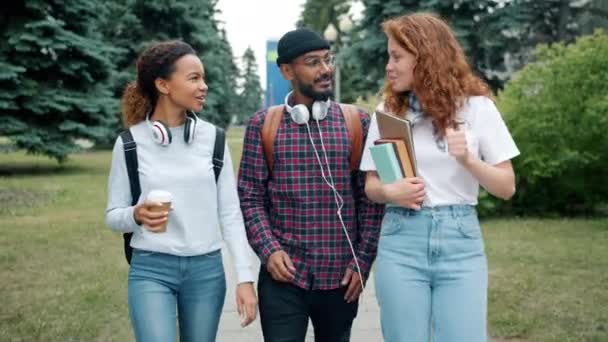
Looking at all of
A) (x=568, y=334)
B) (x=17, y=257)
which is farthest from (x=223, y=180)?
(x=17, y=257)

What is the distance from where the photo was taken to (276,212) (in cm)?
378

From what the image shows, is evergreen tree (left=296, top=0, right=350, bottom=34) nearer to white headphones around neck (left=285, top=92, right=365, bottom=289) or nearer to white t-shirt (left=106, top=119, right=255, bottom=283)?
white headphones around neck (left=285, top=92, right=365, bottom=289)

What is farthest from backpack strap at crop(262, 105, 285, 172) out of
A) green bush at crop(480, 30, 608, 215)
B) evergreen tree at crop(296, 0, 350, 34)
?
evergreen tree at crop(296, 0, 350, 34)

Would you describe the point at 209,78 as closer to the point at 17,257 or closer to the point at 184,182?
the point at 17,257

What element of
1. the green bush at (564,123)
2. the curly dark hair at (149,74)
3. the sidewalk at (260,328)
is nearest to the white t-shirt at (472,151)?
the curly dark hair at (149,74)

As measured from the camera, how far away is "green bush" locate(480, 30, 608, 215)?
12406 mm

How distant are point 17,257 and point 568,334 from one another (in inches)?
245

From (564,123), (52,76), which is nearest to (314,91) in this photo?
(564,123)

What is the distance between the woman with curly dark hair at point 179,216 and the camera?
136 inches

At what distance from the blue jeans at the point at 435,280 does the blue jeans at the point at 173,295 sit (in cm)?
72

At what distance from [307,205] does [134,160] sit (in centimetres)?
75

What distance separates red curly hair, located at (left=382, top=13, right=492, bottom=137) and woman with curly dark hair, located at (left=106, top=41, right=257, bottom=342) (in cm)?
89

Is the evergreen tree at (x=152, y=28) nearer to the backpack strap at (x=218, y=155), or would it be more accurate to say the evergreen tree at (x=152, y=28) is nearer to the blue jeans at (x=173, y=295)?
the backpack strap at (x=218, y=155)

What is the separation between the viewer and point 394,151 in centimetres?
319
